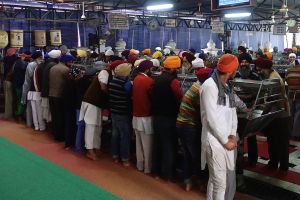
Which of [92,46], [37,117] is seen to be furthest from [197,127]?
[92,46]

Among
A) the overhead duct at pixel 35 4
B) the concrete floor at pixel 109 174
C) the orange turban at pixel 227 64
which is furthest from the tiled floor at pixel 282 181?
the overhead duct at pixel 35 4

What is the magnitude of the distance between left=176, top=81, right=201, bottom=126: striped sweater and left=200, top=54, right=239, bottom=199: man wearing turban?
0.68 metres

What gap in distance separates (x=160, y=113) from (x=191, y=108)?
73 centimetres

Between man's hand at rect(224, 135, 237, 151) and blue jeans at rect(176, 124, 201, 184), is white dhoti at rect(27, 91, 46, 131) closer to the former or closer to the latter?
blue jeans at rect(176, 124, 201, 184)

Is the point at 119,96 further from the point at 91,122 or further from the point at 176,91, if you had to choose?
the point at 176,91

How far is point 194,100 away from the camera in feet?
13.3

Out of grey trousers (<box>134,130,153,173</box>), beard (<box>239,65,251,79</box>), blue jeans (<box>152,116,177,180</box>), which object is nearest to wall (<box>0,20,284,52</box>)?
beard (<box>239,65,251,79</box>)

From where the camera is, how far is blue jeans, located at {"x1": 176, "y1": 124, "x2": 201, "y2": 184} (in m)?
4.21

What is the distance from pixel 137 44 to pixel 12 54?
12.5m

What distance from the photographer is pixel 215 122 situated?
127 inches

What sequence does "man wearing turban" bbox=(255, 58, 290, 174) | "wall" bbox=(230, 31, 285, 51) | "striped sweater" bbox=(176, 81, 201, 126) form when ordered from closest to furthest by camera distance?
"striped sweater" bbox=(176, 81, 201, 126)
"man wearing turban" bbox=(255, 58, 290, 174)
"wall" bbox=(230, 31, 285, 51)

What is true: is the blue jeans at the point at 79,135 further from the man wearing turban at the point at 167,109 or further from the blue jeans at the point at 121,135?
the man wearing turban at the point at 167,109

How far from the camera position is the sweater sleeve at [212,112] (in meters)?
3.21

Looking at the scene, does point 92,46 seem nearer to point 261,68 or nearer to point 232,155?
point 261,68
